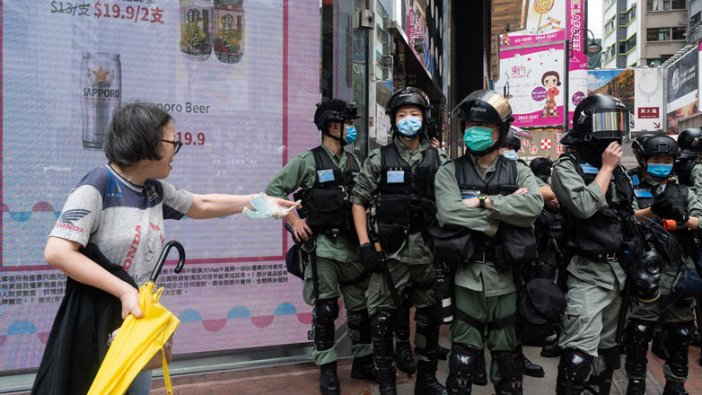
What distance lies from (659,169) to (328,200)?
2625 millimetres

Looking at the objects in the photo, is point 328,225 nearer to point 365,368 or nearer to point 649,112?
point 365,368

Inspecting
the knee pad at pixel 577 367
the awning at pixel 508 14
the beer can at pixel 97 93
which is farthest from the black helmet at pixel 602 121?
the awning at pixel 508 14

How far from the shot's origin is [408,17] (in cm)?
770

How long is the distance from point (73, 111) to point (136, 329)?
2723 mm

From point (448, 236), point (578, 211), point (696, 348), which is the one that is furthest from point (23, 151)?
point (696, 348)

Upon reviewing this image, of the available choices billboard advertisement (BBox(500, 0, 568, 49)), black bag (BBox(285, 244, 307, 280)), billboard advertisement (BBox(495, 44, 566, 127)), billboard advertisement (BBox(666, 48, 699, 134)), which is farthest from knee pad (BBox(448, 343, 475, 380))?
billboard advertisement (BBox(666, 48, 699, 134))

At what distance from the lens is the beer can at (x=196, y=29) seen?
4.45 meters

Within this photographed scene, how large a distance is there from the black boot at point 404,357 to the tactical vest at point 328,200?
941 mm

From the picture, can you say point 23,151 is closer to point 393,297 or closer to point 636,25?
point 393,297

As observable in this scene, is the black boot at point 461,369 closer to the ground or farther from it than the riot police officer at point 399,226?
closer to the ground

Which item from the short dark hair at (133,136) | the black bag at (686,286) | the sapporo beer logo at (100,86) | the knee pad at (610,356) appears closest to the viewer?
the short dark hair at (133,136)

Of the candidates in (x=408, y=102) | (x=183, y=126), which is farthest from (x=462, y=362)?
(x=183, y=126)

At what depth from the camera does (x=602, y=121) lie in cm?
348

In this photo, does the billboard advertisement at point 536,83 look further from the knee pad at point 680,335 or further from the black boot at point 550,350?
the knee pad at point 680,335
